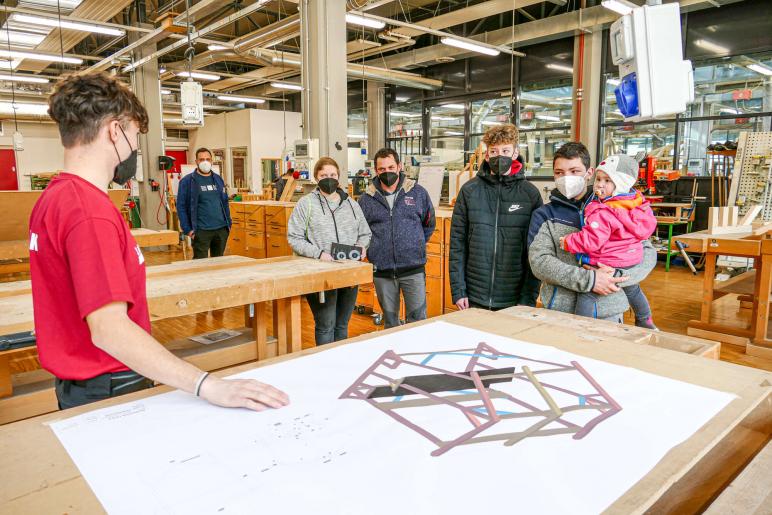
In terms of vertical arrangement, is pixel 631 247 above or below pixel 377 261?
above

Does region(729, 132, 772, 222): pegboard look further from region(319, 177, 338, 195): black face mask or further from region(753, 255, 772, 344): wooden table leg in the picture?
region(319, 177, 338, 195): black face mask

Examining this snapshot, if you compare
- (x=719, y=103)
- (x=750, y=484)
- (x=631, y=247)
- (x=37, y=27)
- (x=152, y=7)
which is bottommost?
(x=750, y=484)

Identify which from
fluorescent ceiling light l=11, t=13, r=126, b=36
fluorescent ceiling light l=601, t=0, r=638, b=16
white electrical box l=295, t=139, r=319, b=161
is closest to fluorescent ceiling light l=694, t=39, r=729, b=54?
fluorescent ceiling light l=601, t=0, r=638, b=16

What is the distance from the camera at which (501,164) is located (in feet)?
7.73

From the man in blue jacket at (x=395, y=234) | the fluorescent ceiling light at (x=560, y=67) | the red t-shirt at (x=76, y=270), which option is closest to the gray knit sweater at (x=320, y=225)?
the man in blue jacket at (x=395, y=234)

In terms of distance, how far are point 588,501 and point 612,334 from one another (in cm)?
97

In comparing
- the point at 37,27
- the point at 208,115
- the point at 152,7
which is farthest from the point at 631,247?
the point at 208,115

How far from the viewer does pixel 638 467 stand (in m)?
0.85

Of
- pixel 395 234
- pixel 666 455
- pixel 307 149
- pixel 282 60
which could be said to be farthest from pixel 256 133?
pixel 666 455

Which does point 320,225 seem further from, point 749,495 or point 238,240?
point 238,240

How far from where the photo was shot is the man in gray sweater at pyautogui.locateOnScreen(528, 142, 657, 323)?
198 cm

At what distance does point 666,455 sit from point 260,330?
2.44 metres

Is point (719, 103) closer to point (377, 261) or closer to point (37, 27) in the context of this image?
point (377, 261)

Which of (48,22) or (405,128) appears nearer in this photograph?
(48,22)
